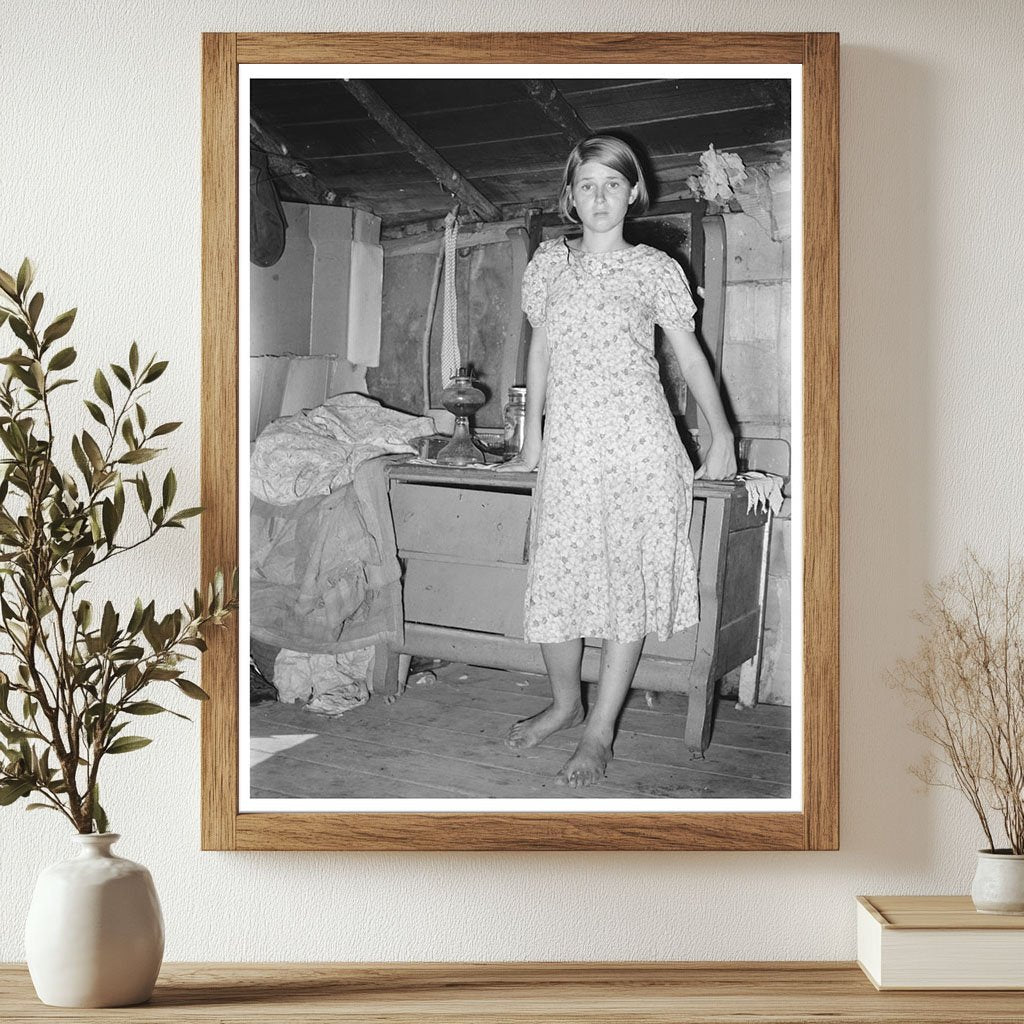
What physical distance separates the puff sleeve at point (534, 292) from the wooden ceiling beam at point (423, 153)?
0.33 ft

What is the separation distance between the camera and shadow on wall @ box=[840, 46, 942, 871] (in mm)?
1784

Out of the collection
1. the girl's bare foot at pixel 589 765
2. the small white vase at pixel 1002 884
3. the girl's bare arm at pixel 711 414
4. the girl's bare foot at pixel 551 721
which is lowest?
the small white vase at pixel 1002 884

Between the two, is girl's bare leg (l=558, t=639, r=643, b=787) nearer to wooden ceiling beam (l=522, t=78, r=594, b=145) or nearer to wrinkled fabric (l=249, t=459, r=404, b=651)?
wrinkled fabric (l=249, t=459, r=404, b=651)

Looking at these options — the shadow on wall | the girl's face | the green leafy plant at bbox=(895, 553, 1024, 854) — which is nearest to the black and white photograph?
the girl's face

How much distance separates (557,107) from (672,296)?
1.21ft

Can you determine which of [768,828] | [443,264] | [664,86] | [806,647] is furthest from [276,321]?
[768,828]

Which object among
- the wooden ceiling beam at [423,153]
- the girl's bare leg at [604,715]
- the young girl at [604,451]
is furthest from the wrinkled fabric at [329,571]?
the wooden ceiling beam at [423,153]

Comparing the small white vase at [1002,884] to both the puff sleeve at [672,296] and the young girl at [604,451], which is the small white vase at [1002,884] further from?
the puff sleeve at [672,296]

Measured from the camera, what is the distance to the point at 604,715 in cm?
175

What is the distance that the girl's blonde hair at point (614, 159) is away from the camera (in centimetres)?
174

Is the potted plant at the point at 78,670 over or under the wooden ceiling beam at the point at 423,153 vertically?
under

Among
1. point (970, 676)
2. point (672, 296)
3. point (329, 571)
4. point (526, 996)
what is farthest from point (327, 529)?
point (970, 676)

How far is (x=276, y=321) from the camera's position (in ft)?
5.78

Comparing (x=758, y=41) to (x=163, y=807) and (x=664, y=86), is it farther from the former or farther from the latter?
(x=163, y=807)
